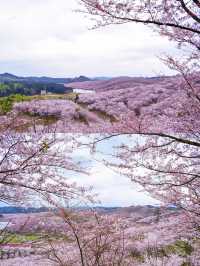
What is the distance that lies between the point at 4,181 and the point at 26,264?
2.36 meters

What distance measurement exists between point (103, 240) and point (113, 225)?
0.35 m

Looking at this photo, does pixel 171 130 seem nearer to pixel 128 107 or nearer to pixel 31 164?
pixel 31 164

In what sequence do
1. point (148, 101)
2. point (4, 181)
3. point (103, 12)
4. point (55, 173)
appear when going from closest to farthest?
point (103, 12) < point (4, 181) < point (55, 173) < point (148, 101)

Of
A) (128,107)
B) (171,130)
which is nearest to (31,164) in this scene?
(171,130)

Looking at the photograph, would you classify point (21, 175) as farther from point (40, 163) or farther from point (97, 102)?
point (97, 102)

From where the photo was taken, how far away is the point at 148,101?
11891 mm

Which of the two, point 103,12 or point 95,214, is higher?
point 103,12

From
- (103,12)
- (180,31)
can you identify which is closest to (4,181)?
(103,12)

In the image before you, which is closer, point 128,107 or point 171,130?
point 171,130

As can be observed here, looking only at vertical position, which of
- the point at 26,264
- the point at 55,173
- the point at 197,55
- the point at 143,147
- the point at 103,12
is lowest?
the point at 26,264

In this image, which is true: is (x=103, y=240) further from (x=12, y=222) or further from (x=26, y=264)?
(x=26, y=264)

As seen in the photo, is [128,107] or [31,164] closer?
[31,164]

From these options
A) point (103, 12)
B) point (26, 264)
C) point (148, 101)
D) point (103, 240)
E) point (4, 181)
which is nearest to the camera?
point (103, 12)

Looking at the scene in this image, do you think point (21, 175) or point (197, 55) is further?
point (21, 175)
